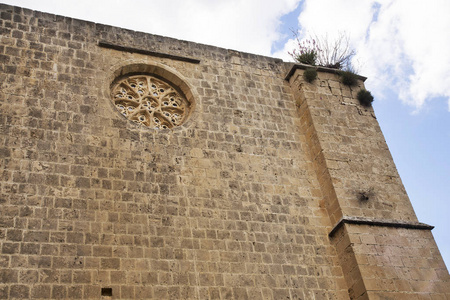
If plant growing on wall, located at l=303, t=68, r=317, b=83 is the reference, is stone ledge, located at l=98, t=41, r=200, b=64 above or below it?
above

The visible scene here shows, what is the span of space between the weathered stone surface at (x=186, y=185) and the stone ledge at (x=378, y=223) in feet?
0.24

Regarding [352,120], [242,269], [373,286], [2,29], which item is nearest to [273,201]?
[242,269]

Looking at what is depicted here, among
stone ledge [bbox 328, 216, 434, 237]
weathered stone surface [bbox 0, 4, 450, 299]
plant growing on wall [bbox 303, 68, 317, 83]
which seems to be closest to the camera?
weathered stone surface [bbox 0, 4, 450, 299]

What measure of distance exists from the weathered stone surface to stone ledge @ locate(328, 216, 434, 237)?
0.24 ft

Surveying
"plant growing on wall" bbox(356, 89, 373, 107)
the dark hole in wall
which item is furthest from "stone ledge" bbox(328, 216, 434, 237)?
the dark hole in wall

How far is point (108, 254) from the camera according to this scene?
6223 mm

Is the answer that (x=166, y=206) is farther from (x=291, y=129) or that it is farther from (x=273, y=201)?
(x=291, y=129)

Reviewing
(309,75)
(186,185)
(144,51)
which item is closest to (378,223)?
(186,185)

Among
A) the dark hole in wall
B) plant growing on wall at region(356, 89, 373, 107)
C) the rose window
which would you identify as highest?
plant growing on wall at region(356, 89, 373, 107)

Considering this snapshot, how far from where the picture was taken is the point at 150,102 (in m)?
8.18

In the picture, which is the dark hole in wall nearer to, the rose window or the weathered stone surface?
the weathered stone surface

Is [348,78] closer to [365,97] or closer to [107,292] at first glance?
[365,97]

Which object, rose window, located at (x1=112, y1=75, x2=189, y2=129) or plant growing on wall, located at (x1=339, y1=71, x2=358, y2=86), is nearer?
rose window, located at (x1=112, y1=75, x2=189, y2=129)

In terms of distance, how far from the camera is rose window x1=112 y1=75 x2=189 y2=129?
792 cm
